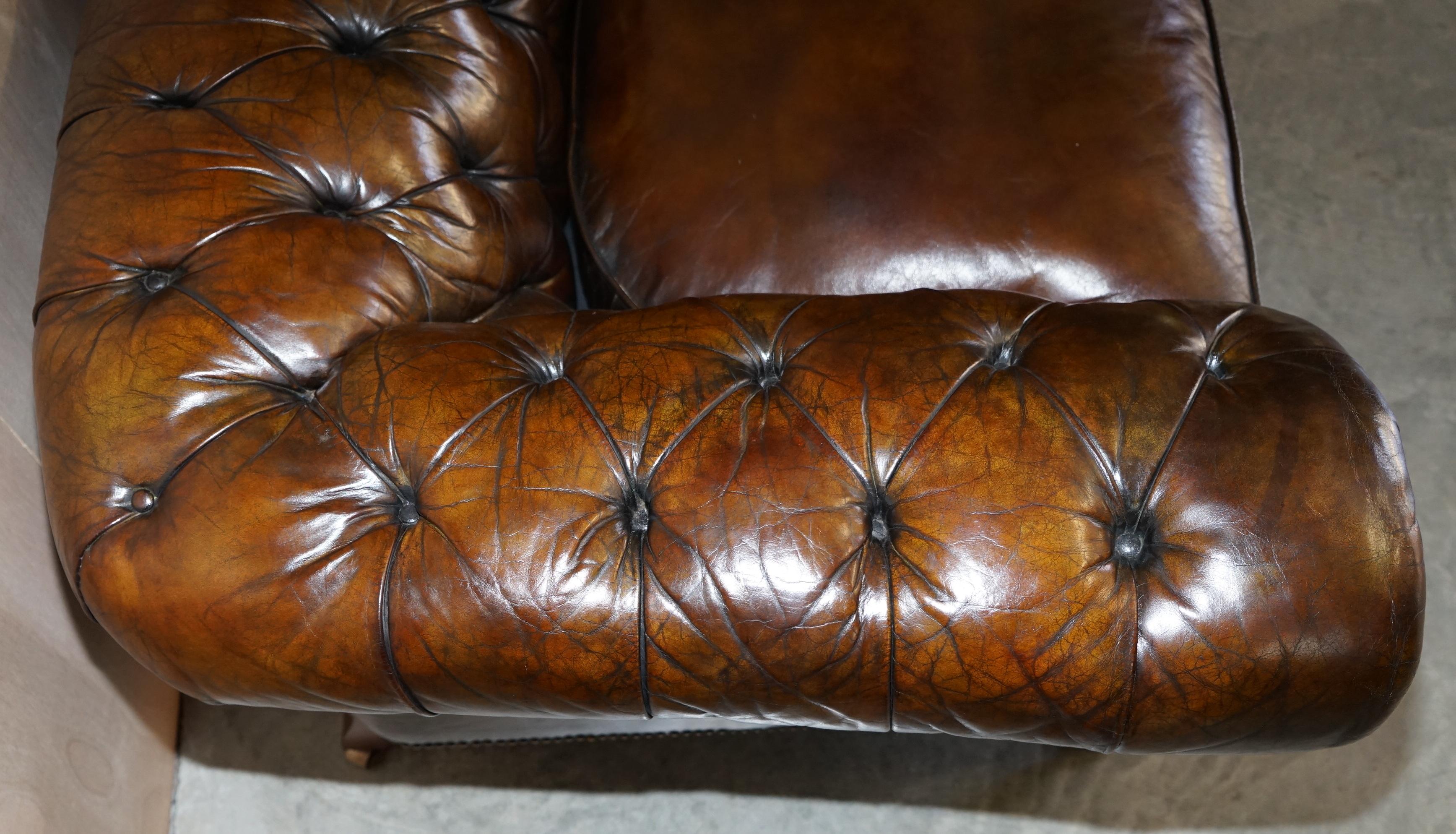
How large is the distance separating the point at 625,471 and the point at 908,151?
50 centimetres

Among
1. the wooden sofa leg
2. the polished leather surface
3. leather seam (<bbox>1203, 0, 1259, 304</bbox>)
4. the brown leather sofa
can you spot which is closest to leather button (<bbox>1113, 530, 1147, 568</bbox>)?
the brown leather sofa

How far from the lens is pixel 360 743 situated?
1.29 meters

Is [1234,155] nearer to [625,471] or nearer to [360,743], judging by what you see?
[625,471]

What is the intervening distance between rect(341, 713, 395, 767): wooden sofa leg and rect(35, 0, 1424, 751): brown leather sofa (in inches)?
17.7

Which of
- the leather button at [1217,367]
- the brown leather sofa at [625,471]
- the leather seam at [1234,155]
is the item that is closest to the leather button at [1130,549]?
the brown leather sofa at [625,471]

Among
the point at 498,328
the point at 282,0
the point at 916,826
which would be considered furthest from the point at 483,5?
the point at 916,826

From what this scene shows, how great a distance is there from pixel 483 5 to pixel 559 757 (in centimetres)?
88

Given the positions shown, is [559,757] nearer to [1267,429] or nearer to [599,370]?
[599,370]

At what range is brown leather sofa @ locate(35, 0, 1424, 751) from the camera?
0.76 meters

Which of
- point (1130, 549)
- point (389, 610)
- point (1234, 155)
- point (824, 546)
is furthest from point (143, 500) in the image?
point (1234, 155)

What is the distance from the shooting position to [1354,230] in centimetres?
163

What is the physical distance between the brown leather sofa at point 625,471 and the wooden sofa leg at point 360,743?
0.45m

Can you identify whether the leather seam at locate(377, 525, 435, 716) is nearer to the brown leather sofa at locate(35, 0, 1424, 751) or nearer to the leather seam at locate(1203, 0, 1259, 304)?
the brown leather sofa at locate(35, 0, 1424, 751)

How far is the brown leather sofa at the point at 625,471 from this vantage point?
758 mm
